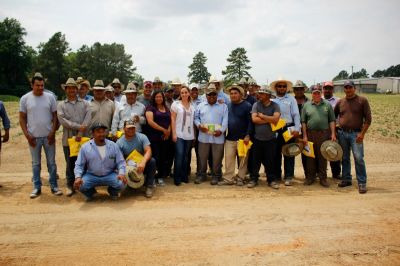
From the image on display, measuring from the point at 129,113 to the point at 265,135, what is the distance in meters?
2.94

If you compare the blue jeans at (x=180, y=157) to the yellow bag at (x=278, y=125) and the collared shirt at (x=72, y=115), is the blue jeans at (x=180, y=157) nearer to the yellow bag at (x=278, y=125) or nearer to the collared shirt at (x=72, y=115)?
the yellow bag at (x=278, y=125)

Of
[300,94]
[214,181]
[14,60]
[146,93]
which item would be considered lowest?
[214,181]

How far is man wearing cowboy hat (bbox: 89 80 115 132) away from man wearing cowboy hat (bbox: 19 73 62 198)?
740 millimetres

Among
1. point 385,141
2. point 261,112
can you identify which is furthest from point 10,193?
point 385,141

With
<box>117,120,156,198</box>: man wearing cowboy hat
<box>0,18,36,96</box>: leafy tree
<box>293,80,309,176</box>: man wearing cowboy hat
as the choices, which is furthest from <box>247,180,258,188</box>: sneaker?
<box>0,18,36,96</box>: leafy tree

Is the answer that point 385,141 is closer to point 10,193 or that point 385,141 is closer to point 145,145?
point 145,145

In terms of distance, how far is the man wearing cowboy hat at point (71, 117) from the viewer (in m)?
6.43

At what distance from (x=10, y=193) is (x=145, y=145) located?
2885 millimetres

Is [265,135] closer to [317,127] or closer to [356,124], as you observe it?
[317,127]

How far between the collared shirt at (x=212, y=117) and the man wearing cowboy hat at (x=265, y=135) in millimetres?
645

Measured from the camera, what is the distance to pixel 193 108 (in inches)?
295

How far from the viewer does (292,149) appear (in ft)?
24.1

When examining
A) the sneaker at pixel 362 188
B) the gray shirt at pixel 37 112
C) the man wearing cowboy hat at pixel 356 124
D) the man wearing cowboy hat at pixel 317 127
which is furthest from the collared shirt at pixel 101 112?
the sneaker at pixel 362 188

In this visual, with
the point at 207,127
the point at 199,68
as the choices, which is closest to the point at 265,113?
the point at 207,127
